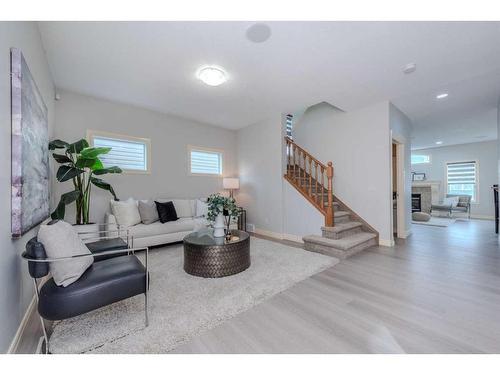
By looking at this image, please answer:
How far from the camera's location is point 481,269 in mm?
2820

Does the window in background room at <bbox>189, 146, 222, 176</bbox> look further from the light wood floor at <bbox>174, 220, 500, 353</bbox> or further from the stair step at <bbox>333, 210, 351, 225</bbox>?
the light wood floor at <bbox>174, 220, 500, 353</bbox>

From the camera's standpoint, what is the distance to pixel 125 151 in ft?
13.9

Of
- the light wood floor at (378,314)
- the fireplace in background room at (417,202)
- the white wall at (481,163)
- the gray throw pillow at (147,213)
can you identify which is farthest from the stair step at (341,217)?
the white wall at (481,163)

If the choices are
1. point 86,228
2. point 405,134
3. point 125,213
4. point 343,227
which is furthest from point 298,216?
point 86,228

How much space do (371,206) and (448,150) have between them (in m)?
6.81

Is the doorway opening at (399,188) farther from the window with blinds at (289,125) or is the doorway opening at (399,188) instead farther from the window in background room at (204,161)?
the window in background room at (204,161)

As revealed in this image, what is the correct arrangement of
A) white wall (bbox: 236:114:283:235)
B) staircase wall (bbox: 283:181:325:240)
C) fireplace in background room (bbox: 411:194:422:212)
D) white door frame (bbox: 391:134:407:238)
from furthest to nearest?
fireplace in background room (bbox: 411:194:422:212) < white wall (bbox: 236:114:283:235) < white door frame (bbox: 391:134:407:238) < staircase wall (bbox: 283:181:325:240)

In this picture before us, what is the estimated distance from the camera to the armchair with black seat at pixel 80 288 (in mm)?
1429

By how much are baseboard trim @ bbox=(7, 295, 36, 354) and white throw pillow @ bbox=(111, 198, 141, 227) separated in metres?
1.62

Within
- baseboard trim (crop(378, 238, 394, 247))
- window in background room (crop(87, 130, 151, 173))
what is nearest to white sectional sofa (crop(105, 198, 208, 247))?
window in background room (crop(87, 130, 151, 173))

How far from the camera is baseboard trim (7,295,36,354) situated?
1445mm

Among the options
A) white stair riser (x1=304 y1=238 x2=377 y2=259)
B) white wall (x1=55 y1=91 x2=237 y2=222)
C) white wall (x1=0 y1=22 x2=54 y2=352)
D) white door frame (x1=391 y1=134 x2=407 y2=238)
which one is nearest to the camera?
white wall (x1=0 y1=22 x2=54 y2=352)
